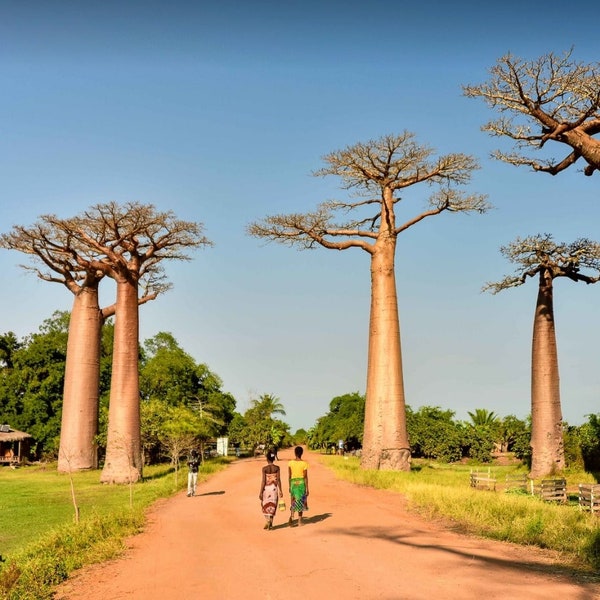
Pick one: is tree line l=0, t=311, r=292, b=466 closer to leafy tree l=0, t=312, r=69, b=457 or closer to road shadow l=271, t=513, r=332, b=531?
leafy tree l=0, t=312, r=69, b=457

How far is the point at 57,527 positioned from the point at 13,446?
28.1 meters

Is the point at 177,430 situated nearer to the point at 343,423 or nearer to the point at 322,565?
the point at 322,565

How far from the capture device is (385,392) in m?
21.4

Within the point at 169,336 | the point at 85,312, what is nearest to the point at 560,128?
the point at 85,312

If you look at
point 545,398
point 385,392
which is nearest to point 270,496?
point 385,392

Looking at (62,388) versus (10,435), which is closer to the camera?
(10,435)

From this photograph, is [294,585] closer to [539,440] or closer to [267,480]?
[267,480]

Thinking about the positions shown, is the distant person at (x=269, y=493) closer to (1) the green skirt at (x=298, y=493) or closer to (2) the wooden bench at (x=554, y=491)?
(1) the green skirt at (x=298, y=493)

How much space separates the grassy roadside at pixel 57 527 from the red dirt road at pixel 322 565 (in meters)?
0.29

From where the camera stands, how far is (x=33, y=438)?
3653cm

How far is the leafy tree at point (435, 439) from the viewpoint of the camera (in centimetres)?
3584

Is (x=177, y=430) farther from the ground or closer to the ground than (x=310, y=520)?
farther from the ground

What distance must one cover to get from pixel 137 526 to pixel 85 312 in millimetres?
17651

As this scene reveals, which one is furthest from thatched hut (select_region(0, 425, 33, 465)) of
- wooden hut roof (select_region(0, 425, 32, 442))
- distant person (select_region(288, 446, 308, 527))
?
distant person (select_region(288, 446, 308, 527))
